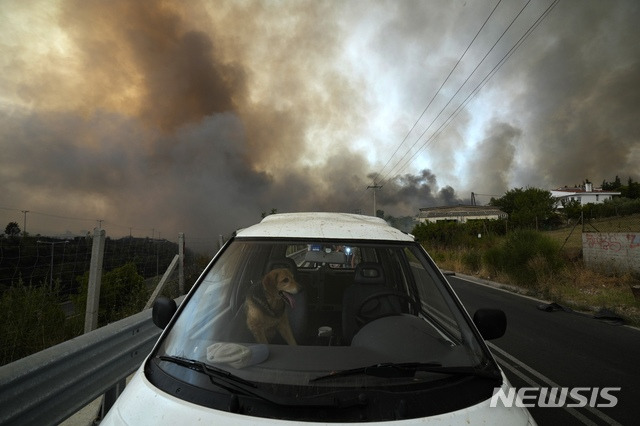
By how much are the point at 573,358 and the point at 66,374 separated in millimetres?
6168

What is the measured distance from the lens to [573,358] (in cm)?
516

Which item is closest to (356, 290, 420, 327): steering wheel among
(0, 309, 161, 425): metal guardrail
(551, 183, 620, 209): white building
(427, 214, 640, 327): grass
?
(0, 309, 161, 425): metal guardrail

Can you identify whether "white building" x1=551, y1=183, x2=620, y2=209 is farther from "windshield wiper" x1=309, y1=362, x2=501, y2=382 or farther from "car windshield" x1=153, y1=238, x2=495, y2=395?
"windshield wiper" x1=309, y1=362, x2=501, y2=382

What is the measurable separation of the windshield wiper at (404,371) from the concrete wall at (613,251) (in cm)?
1508

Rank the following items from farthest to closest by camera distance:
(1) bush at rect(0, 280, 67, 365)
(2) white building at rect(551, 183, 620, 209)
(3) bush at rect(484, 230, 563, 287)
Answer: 1. (2) white building at rect(551, 183, 620, 209)
2. (3) bush at rect(484, 230, 563, 287)
3. (1) bush at rect(0, 280, 67, 365)

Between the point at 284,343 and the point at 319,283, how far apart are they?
125cm

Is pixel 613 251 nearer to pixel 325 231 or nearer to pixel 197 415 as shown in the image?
pixel 325 231

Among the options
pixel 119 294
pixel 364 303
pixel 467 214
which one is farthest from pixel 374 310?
pixel 467 214

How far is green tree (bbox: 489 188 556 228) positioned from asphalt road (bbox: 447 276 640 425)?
45.5m

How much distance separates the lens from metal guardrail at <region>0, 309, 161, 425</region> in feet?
5.63

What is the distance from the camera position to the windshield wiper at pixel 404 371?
1494mm

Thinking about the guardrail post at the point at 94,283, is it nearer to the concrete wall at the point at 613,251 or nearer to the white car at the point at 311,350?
the white car at the point at 311,350

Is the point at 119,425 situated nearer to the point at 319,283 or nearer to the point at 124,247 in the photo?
the point at 319,283

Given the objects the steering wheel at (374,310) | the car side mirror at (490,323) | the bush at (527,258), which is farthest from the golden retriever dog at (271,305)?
the bush at (527,258)
